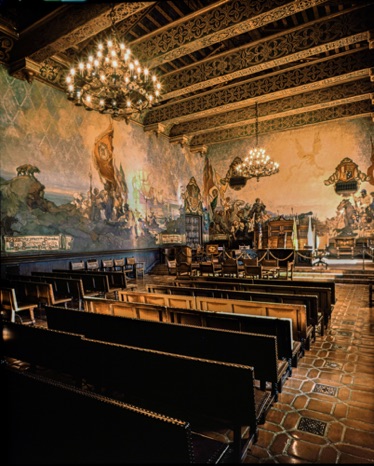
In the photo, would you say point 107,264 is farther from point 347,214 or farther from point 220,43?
point 347,214

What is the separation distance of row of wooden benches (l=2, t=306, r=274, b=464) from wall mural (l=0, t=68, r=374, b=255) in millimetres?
6927

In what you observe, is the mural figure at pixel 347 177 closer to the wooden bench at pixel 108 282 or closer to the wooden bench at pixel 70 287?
the wooden bench at pixel 108 282

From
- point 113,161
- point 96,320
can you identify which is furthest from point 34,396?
point 113,161

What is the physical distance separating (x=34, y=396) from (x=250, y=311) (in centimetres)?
301

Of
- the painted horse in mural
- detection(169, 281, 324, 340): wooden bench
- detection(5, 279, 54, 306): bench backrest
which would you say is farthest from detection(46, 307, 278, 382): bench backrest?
the painted horse in mural

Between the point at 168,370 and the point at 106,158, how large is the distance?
11.1 meters

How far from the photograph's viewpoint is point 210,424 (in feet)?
7.00

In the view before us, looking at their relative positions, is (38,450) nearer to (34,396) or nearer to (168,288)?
(34,396)

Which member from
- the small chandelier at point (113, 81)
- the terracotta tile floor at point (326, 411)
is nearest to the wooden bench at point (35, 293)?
the small chandelier at point (113, 81)

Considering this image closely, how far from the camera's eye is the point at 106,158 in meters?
11.8

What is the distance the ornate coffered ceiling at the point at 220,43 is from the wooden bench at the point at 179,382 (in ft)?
20.1

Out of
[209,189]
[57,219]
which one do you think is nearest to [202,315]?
[57,219]

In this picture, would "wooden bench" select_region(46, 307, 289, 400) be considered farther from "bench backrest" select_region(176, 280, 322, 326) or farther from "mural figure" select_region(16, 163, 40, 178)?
"mural figure" select_region(16, 163, 40, 178)

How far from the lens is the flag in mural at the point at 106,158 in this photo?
1148 centimetres
